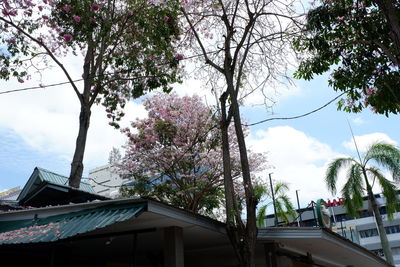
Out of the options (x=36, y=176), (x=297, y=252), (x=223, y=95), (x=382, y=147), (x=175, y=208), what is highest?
(x=382, y=147)

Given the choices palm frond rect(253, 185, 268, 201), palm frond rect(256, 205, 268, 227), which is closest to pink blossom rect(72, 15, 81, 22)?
palm frond rect(253, 185, 268, 201)

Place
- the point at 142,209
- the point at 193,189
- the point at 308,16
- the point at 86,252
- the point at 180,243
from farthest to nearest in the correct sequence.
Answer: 1. the point at 193,189
2. the point at 86,252
3. the point at 308,16
4. the point at 180,243
5. the point at 142,209

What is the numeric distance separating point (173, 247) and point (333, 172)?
15.2m

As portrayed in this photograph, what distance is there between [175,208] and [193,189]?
36.6 ft

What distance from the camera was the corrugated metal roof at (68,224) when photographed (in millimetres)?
5938

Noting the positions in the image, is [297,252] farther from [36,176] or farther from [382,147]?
[382,147]


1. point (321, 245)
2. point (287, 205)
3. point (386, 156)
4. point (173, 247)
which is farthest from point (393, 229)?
point (173, 247)

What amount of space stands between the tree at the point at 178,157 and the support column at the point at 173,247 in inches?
400

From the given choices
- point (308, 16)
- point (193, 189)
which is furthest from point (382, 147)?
point (308, 16)

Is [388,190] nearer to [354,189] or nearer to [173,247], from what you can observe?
[354,189]

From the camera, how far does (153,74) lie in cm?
1328

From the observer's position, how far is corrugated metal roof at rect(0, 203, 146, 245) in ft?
19.5

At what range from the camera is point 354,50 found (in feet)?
32.7

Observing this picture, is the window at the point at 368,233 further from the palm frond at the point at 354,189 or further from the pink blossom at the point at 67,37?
the pink blossom at the point at 67,37
